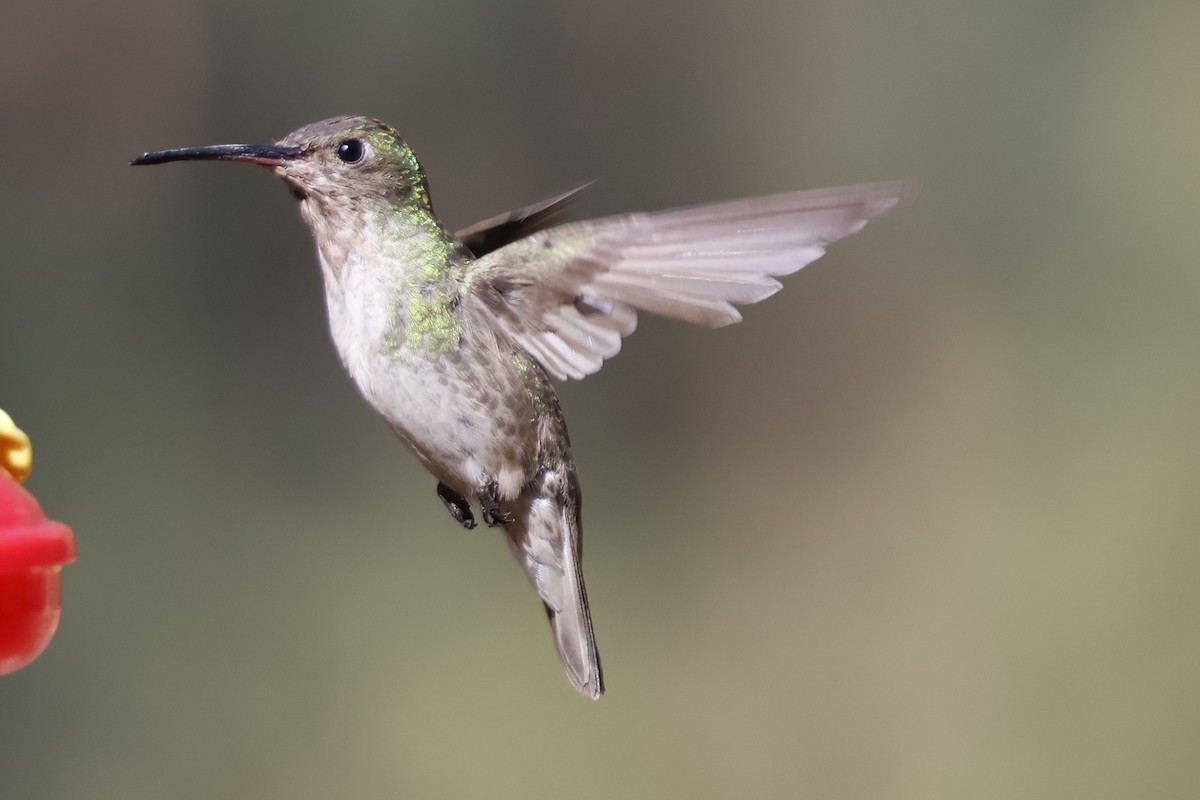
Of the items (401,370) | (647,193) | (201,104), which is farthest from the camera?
(647,193)

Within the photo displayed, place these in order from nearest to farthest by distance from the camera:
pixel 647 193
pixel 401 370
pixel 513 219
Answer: pixel 401 370, pixel 513 219, pixel 647 193

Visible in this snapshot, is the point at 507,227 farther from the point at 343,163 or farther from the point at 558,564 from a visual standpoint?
the point at 558,564

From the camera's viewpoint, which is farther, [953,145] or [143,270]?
[953,145]

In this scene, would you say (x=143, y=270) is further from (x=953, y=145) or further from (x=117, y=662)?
(x=953, y=145)

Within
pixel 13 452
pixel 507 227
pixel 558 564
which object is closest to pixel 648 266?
pixel 507 227

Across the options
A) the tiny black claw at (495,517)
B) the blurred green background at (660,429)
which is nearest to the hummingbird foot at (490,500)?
the tiny black claw at (495,517)

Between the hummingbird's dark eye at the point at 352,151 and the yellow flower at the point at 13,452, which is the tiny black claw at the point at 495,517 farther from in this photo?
the yellow flower at the point at 13,452

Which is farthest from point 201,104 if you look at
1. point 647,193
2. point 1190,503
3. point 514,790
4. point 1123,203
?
point 1190,503
